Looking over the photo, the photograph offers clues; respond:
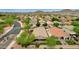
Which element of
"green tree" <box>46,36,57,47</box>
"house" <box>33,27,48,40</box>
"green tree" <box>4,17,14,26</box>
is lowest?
"green tree" <box>46,36,57,47</box>

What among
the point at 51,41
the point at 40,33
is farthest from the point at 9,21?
the point at 51,41

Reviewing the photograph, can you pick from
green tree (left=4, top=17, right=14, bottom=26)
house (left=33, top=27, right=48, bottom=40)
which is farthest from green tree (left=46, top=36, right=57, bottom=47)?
green tree (left=4, top=17, right=14, bottom=26)

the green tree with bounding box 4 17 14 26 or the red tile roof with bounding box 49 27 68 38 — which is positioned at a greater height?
the green tree with bounding box 4 17 14 26

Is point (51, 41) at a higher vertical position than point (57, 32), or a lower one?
lower

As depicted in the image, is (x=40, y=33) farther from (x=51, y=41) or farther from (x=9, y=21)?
(x=9, y=21)

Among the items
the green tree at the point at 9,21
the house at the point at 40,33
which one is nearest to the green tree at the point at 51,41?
the house at the point at 40,33

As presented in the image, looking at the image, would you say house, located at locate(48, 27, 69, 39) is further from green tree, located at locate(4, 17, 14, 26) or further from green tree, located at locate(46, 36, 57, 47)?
green tree, located at locate(4, 17, 14, 26)

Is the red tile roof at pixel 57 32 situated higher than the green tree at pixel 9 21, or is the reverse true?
the green tree at pixel 9 21

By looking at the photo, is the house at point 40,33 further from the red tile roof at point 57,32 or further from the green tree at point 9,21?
the green tree at point 9,21

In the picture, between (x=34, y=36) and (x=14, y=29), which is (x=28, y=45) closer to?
(x=34, y=36)
